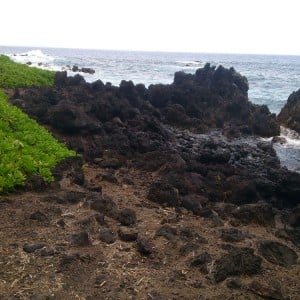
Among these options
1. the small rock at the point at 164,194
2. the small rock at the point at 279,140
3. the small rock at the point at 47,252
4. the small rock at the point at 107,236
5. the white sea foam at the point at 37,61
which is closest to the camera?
the small rock at the point at 47,252

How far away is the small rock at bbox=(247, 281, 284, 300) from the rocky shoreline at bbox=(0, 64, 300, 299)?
0.06 ft

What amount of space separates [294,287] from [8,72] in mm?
24578

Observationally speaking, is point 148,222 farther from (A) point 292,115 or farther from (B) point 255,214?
(A) point 292,115

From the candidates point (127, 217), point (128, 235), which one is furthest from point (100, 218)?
point (128, 235)

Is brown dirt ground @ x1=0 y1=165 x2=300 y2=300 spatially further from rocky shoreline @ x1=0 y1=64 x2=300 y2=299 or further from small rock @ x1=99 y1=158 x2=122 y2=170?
small rock @ x1=99 y1=158 x2=122 y2=170

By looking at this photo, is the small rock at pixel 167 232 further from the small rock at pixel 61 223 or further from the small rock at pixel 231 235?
the small rock at pixel 61 223

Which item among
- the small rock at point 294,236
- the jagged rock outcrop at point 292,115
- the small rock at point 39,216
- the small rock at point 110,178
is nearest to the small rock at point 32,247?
the small rock at point 39,216

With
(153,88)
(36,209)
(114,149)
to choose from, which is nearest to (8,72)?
(153,88)

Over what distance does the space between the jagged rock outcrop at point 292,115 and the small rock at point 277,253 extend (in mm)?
17899

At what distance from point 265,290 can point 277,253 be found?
1.68m

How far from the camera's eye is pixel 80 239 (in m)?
7.59

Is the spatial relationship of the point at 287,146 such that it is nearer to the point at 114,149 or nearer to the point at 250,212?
the point at 114,149

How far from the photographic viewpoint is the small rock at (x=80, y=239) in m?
7.52

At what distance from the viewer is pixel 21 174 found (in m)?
9.90
